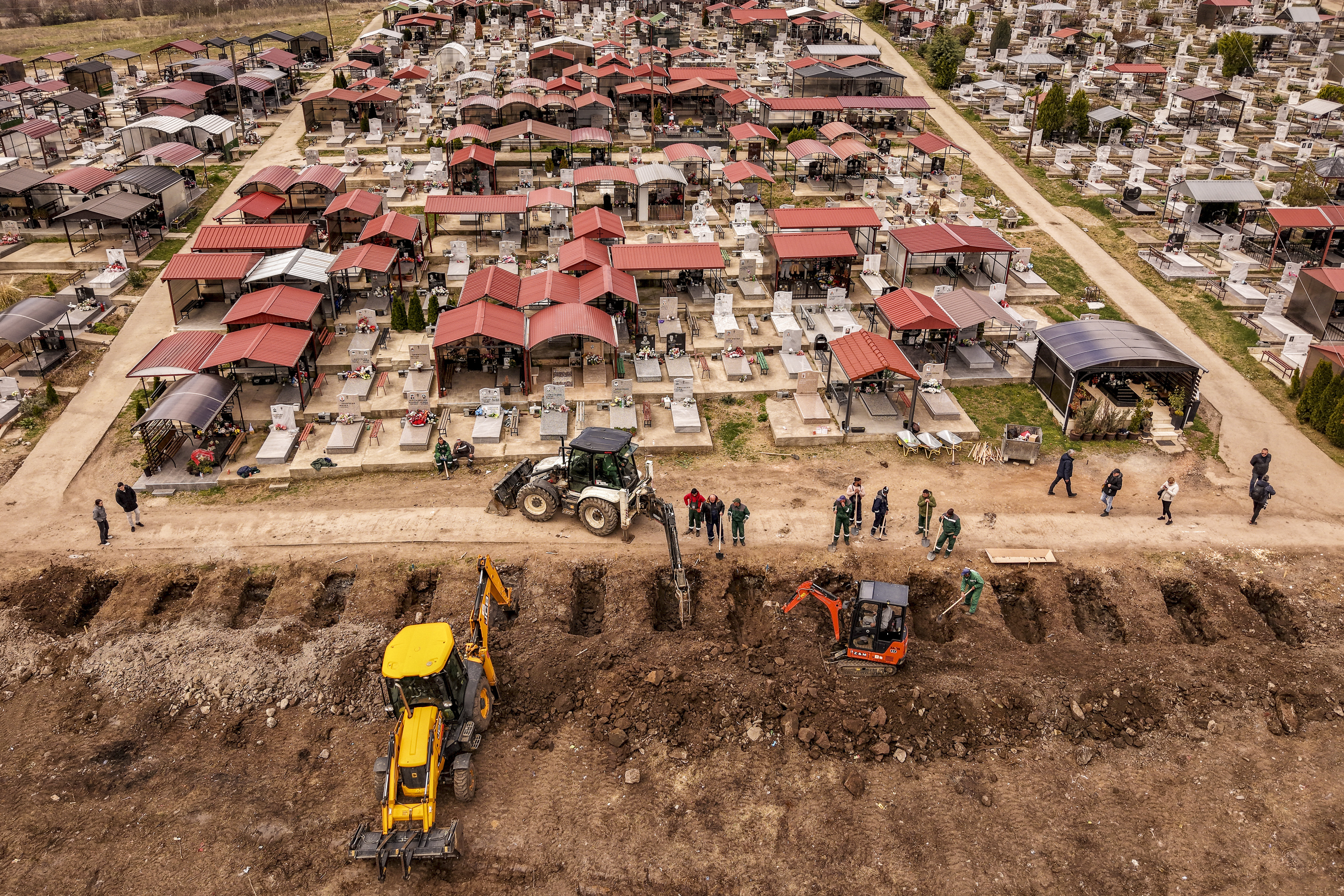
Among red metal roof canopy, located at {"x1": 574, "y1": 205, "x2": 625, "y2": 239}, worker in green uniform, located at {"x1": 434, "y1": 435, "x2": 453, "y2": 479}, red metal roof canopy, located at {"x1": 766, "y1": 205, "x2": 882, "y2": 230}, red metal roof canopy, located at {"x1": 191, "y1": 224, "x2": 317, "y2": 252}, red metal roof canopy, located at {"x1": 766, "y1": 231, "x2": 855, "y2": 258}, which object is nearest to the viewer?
worker in green uniform, located at {"x1": 434, "y1": 435, "x2": 453, "y2": 479}

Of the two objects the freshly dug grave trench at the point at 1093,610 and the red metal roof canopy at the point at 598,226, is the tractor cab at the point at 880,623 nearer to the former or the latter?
the freshly dug grave trench at the point at 1093,610

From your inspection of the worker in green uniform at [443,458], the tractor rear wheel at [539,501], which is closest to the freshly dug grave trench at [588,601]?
the tractor rear wheel at [539,501]

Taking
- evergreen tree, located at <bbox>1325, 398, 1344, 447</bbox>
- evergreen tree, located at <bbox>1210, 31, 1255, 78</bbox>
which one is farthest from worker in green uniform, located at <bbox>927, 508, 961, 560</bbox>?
evergreen tree, located at <bbox>1210, 31, 1255, 78</bbox>

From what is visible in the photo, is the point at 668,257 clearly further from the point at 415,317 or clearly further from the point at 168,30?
the point at 168,30

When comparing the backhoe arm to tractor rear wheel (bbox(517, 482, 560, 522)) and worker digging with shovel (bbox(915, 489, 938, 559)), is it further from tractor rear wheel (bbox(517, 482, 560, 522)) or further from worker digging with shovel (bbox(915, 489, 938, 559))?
tractor rear wheel (bbox(517, 482, 560, 522))

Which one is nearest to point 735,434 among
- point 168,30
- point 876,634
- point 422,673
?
point 876,634

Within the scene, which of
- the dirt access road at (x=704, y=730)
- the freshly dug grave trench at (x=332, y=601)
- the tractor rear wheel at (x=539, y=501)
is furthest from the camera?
the tractor rear wheel at (x=539, y=501)
